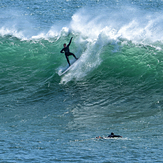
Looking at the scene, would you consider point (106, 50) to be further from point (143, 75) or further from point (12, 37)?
point (12, 37)

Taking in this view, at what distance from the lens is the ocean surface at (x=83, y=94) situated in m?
8.87

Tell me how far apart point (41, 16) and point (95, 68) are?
18.2 meters

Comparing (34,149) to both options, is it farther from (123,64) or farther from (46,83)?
(123,64)

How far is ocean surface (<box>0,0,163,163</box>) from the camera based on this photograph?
887 centimetres

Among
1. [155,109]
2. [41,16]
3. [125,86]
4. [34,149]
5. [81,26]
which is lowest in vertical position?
[34,149]

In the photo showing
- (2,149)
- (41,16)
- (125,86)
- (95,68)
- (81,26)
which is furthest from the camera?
(41,16)

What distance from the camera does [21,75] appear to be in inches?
675

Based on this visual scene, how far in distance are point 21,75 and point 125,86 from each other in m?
6.29

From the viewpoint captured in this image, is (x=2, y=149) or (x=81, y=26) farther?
(x=81, y=26)

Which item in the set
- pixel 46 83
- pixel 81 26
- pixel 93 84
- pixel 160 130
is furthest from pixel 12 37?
pixel 160 130

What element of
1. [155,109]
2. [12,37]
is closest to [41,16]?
[12,37]

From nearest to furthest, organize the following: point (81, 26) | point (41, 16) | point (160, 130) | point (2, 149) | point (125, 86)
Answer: point (2, 149) → point (160, 130) → point (125, 86) → point (81, 26) → point (41, 16)

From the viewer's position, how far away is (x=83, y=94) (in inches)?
578

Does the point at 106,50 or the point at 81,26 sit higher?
the point at 81,26
